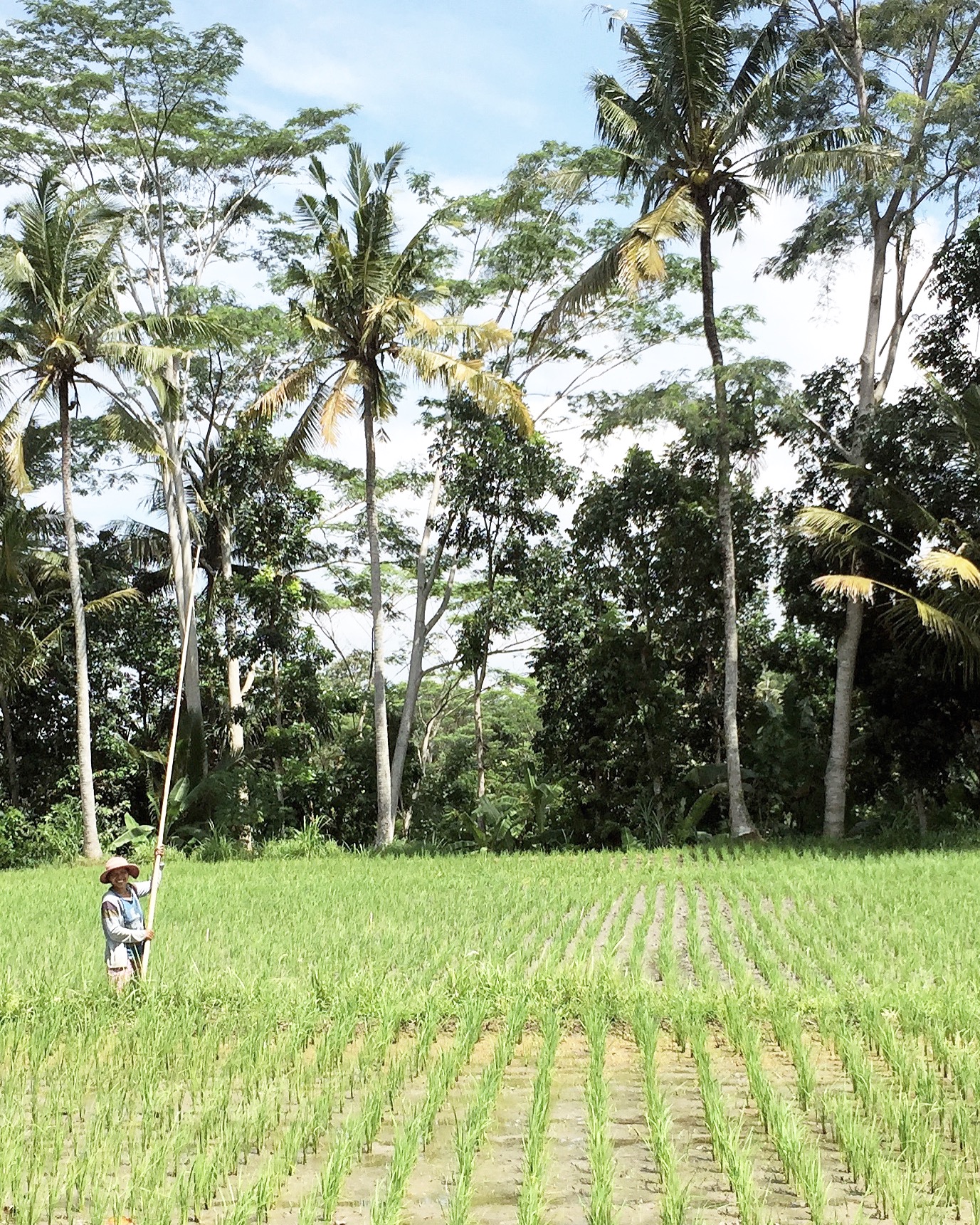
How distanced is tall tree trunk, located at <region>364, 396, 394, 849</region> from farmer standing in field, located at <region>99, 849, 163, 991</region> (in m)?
9.96

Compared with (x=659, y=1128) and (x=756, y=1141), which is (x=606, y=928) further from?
(x=659, y=1128)

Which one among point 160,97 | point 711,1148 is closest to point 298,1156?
point 711,1148

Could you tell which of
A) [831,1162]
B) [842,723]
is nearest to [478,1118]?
[831,1162]

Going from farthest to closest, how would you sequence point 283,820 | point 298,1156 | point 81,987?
point 283,820
point 81,987
point 298,1156

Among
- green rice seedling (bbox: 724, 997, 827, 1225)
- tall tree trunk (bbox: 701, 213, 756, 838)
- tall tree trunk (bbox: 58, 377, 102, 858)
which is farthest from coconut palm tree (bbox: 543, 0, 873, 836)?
green rice seedling (bbox: 724, 997, 827, 1225)

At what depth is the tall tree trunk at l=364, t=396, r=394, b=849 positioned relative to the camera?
1686 centimetres

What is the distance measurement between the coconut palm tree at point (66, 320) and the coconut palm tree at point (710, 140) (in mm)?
6373

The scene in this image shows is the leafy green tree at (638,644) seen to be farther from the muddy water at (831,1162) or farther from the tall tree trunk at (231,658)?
the muddy water at (831,1162)

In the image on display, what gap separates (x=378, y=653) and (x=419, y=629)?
2318 millimetres

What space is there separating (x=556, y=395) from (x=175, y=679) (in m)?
8.18

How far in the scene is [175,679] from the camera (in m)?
20.7

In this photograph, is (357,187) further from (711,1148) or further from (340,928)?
(711,1148)

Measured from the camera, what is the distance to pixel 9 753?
2044 cm

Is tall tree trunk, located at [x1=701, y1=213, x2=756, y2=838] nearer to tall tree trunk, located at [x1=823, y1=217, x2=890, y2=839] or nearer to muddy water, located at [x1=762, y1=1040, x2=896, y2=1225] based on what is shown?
tall tree trunk, located at [x1=823, y1=217, x2=890, y2=839]
